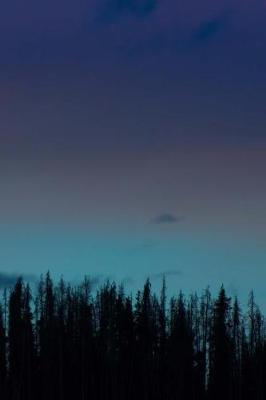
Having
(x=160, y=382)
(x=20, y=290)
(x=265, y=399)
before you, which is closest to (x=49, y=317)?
(x=20, y=290)

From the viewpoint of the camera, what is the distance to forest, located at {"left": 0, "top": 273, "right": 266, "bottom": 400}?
11169 cm

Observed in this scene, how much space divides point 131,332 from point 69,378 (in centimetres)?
789

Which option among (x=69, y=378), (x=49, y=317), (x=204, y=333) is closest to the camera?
(x=69, y=378)

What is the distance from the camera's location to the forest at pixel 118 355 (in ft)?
366

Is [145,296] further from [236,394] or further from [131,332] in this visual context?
[236,394]

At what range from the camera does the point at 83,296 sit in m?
125

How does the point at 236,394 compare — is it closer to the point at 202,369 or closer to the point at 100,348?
the point at 202,369

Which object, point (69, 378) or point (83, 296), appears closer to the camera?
point (69, 378)

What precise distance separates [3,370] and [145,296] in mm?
16726

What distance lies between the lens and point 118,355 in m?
113

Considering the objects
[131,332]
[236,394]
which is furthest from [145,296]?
[236,394]

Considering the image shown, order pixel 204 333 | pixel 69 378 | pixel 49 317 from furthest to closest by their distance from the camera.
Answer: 1. pixel 204 333
2. pixel 49 317
3. pixel 69 378

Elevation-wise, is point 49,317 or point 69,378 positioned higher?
point 49,317

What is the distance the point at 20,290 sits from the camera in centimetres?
12044
